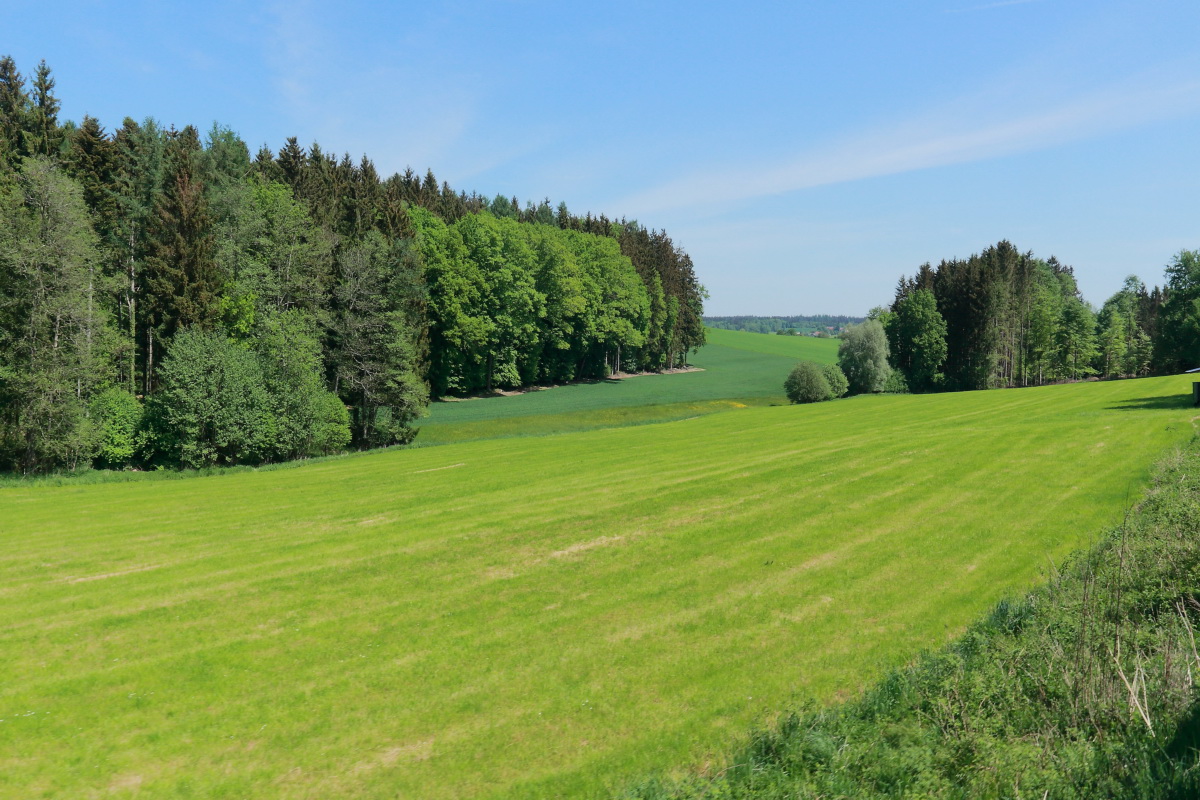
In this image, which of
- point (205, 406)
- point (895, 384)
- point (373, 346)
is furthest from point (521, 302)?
point (895, 384)

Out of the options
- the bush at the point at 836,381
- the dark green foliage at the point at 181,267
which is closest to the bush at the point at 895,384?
the bush at the point at 836,381

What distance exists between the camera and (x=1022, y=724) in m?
8.30

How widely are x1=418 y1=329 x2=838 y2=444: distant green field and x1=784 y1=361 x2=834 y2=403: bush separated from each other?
463 cm

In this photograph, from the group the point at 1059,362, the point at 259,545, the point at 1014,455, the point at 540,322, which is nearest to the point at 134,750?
the point at 259,545

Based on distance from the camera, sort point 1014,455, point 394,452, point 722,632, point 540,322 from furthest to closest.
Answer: point 540,322 < point 394,452 < point 1014,455 < point 722,632

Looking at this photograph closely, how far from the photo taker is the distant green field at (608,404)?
63.9 m

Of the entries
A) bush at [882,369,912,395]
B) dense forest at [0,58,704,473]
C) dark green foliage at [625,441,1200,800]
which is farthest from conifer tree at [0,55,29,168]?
bush at [882,369,912,395]

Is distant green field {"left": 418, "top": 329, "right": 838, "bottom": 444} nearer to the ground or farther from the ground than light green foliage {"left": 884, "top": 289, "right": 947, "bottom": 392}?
nearer to the ground

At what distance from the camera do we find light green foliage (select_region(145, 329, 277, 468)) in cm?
4162

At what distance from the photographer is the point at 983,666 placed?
32.7 feet

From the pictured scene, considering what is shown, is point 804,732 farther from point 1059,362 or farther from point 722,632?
point 1059,362

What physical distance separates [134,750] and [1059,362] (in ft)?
419

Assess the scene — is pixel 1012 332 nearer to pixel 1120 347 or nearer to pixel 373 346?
pixel 1120 347

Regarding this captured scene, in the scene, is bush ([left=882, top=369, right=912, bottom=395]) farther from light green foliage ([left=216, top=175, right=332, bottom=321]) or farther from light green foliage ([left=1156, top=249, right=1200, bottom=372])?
light green foliage ([left=216, top=175, right=332, bottom=321])
